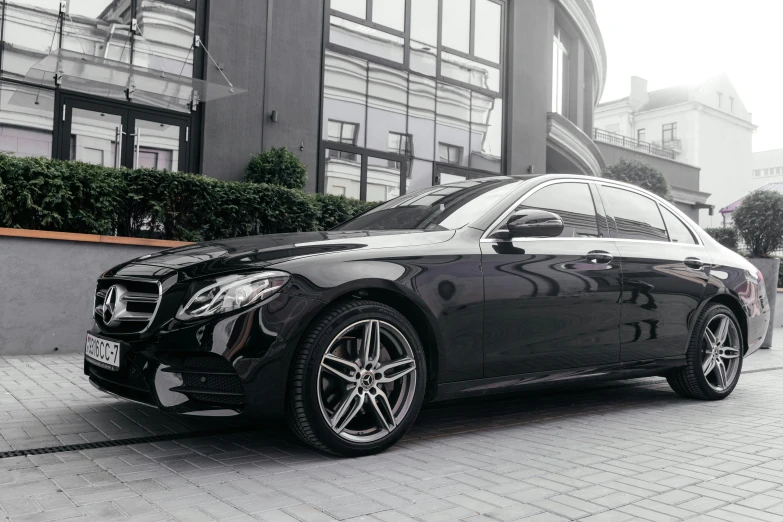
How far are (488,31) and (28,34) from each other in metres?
11.5

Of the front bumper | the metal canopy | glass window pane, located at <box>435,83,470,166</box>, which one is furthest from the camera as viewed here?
glass window pane, located at <box>435,83,470,166</box>

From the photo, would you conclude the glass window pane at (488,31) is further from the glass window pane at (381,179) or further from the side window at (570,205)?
the side window at (570,205)

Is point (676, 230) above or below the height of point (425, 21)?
below

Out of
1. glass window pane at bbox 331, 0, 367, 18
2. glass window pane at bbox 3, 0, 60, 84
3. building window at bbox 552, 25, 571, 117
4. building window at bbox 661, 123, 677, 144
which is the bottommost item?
glass window pane at bbox 3, 0, 60, 84

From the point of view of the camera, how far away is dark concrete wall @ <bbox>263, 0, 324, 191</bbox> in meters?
13.6

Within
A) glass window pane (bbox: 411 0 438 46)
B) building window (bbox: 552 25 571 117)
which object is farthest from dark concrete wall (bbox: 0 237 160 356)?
building window (bbox: 552 25 571 117)

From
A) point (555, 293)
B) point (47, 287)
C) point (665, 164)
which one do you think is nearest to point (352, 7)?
point (47, 287)

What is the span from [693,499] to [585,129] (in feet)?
84.9

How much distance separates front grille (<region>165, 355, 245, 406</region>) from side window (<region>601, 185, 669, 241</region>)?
308 cm

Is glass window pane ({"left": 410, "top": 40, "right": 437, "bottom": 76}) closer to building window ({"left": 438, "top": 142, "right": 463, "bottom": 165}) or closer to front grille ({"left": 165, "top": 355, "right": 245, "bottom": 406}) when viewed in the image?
building window ({"left": 438, "top": 142, "right": 463, "bottom": 165})

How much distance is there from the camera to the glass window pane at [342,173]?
14.9 m

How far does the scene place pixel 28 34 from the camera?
11.2 meters

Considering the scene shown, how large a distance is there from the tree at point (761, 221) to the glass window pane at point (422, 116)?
7.82 m

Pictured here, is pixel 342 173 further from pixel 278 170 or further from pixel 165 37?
pixel 165 37
